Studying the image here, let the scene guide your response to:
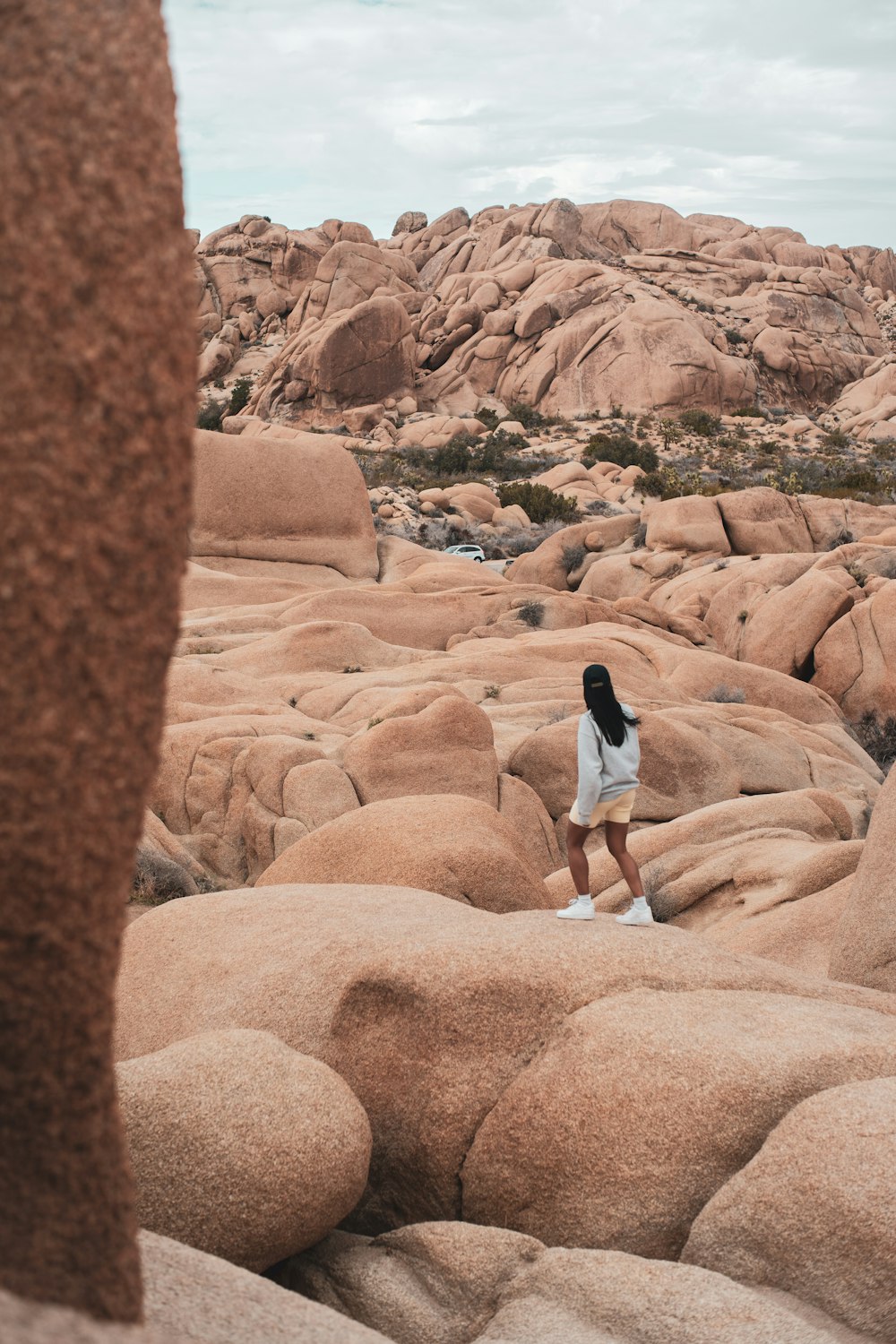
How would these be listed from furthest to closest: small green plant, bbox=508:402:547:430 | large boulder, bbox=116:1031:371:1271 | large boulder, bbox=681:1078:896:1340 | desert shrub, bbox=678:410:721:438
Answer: small green plant, bbox=508:402:547:430 < desert shrub, bbox=678:410:721:438 < large boulder, bbox=116:1031:371:1271 < large boulder, bbox=681:1078:896:1340

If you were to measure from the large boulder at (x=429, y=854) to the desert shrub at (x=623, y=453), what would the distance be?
44.3 m

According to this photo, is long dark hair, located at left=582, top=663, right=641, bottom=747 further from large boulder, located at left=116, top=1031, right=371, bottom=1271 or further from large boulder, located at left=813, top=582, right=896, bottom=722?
large boulder, located at left=813, top=582, right=896, bottom=722

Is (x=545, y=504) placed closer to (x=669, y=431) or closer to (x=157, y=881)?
(x=669, y=431)

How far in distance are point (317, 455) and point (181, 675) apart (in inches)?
492

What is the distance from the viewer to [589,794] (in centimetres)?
671

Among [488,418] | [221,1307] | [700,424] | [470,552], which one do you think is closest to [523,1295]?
[221,1307]

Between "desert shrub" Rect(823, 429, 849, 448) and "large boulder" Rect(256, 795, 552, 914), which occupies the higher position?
"large boulder" Rect(256, 795, 552, 914)

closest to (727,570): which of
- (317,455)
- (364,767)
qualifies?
(317,455)

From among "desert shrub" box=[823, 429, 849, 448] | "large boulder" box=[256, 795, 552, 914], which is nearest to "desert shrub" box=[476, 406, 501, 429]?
"desert shrub" box=[823, 429, 849, 448]

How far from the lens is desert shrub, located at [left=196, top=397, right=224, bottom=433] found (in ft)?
205

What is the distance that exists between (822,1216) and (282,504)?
956 inches

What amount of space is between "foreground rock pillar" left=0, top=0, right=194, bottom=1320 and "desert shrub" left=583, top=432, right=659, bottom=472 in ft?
168

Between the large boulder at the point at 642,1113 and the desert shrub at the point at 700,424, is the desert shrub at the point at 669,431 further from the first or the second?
the large boulder at the point at 642,1113

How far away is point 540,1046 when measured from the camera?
562 cm
